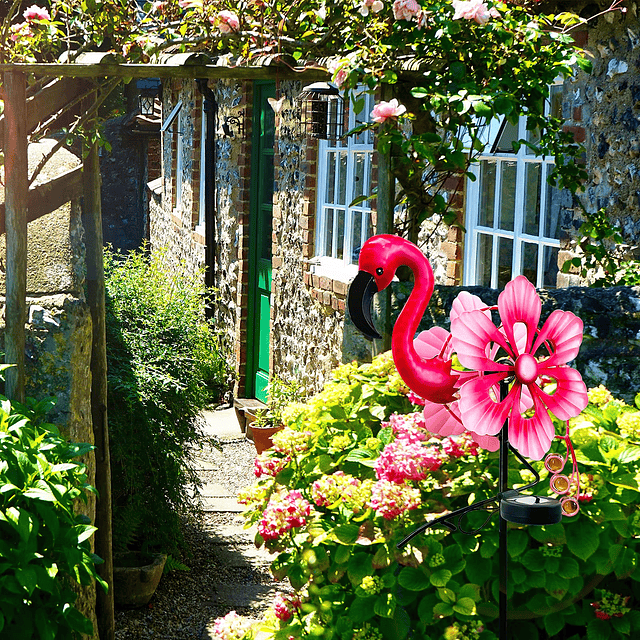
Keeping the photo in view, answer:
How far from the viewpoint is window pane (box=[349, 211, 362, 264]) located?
625 centimetres

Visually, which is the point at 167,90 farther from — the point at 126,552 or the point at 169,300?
the point at 126,552

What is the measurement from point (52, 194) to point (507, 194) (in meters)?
2.21

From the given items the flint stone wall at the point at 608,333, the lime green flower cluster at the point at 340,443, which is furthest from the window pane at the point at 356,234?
the lime green flower cluster at the point at 340,443

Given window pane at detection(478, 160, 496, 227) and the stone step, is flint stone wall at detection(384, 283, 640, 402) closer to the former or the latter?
window pane at detection(478, 160, 496, 227)

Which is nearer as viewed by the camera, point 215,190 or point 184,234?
point 215,190

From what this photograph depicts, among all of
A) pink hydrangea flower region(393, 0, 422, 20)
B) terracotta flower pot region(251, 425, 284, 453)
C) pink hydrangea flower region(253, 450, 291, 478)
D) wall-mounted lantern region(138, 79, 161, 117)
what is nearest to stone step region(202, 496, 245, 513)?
terracotta flower pot region(251, 425, 284, 453)

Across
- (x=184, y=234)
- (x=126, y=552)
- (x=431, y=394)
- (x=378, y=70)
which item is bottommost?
(x=126, y=552)

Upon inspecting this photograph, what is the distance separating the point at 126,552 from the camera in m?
4.50

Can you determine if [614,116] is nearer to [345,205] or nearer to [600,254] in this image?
[600,254]

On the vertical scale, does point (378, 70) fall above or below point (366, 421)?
above

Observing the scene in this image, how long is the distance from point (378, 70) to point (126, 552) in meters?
2.63

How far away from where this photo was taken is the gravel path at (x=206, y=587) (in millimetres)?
4312

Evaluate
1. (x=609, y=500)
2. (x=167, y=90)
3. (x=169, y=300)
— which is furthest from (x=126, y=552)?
(x=167, y=90)

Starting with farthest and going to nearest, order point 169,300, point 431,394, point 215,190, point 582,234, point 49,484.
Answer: point 215,190 < point 169,300 < point 582,234 < point 49,484 < point 431,394
